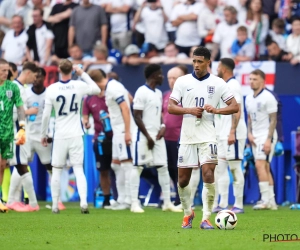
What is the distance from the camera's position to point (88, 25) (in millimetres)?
21922

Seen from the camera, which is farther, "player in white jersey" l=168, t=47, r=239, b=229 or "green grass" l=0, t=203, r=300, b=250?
"player in white jersey" l=168, t=47, r=239, b=229

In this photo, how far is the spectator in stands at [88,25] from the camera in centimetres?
2181

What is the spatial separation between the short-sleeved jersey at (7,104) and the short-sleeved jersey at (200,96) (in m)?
4.29

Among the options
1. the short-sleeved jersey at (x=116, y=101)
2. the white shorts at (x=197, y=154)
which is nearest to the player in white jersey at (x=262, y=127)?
the short-sleeved jersey at (x=116, y=101)

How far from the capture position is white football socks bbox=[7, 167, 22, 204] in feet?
53.1

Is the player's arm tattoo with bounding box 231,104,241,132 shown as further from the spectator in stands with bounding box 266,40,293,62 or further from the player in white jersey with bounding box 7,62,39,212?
the spectator in stands with bounding box 266,40,293,62

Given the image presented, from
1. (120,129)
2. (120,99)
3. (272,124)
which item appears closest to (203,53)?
(272,124)

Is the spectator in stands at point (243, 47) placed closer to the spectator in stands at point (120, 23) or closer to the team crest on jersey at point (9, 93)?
the spectator in stands at point (120, 23)

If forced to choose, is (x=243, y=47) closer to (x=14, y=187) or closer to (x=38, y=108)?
(x=38, y=108)

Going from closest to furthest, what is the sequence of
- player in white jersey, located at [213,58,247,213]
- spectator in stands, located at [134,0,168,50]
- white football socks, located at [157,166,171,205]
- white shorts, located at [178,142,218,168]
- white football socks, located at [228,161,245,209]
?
white shorts, located at [178,142,218,168], player in white jersey, located at [213,58,247,213], white football socks, located at [228,161,245,209], white football socks, located at [157,166,171,205], spectator in stands, located at [134,0,168,50]

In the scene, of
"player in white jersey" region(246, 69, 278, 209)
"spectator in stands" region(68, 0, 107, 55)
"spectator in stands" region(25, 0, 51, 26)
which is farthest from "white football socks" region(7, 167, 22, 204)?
"spectator in stands" region(25, 0, 51, 26)

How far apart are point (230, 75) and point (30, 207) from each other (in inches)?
178

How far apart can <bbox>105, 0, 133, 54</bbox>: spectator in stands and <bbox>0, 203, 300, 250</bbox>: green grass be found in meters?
7.61

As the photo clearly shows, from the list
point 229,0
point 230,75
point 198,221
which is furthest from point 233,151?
point 229,0
